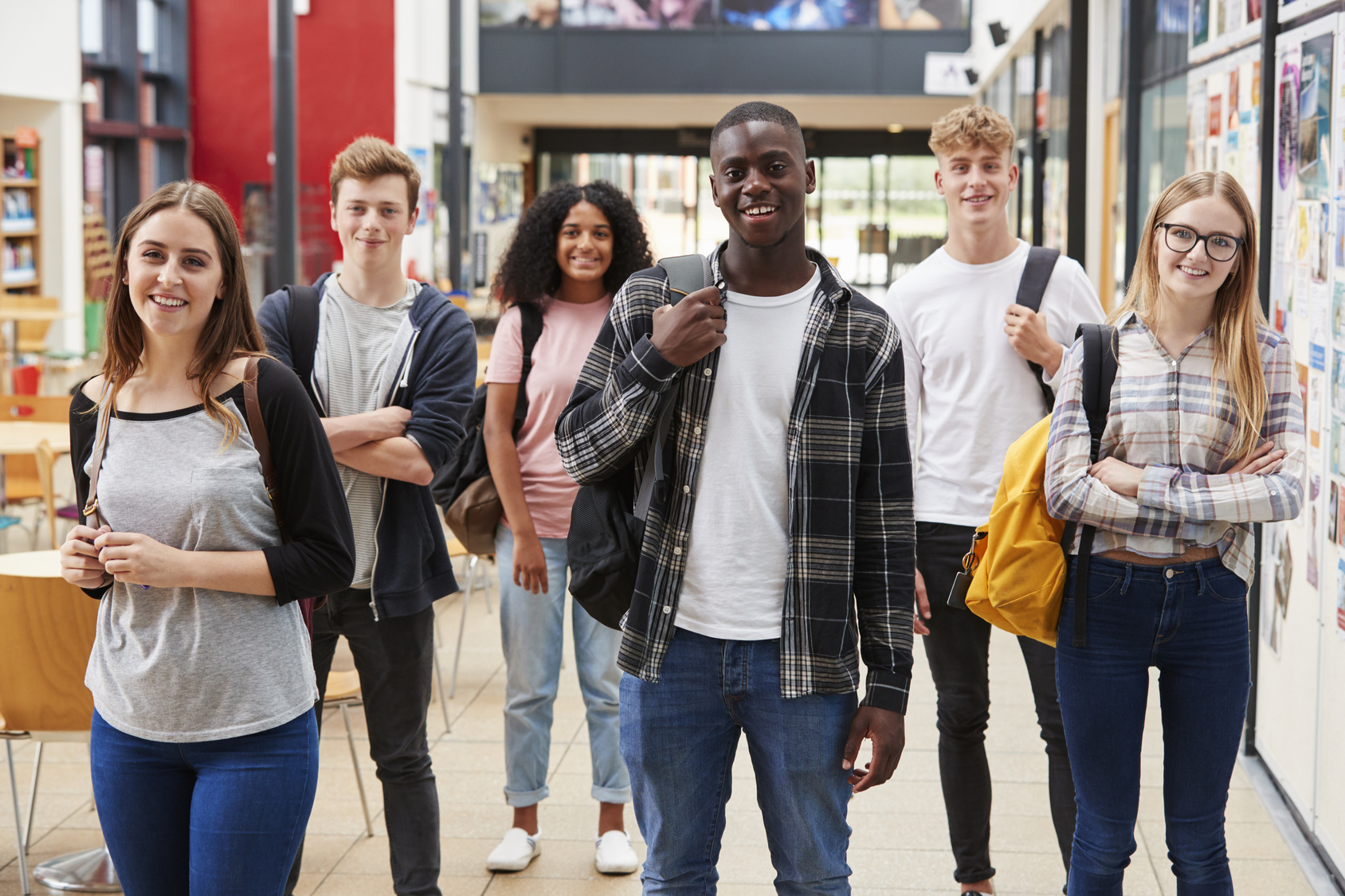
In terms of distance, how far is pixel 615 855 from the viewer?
126 inches

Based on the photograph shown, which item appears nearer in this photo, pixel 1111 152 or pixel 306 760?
pixel 306 760

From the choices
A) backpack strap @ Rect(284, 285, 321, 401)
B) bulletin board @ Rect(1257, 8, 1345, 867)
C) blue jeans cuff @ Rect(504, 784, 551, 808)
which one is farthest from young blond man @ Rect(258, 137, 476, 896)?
bulletin board @ Rect(1257, 8, 1345, 867)

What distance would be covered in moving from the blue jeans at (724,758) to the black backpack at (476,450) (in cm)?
134

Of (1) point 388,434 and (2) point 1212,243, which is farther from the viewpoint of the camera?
(1) point 388,434

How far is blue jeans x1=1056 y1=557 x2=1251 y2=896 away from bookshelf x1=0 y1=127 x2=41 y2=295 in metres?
12.8

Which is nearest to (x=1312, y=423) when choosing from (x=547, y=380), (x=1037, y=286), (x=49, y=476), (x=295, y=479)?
(x=1037, y=286)

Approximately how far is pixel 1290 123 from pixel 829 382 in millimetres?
2237

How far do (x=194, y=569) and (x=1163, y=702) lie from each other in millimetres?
1589

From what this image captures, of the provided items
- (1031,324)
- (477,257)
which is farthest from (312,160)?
(1031,324)

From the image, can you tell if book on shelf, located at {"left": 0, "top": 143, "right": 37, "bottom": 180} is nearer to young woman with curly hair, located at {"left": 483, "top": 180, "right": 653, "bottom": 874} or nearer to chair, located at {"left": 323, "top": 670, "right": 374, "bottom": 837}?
chair, located at {"left": 323, "top": 670, "right": 374, "bottom": 837}

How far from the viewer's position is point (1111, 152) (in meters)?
7.32

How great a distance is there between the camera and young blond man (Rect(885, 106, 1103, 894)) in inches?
109

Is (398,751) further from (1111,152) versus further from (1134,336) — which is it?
(1111,152)

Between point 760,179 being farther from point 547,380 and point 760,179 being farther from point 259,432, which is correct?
point 547,380
